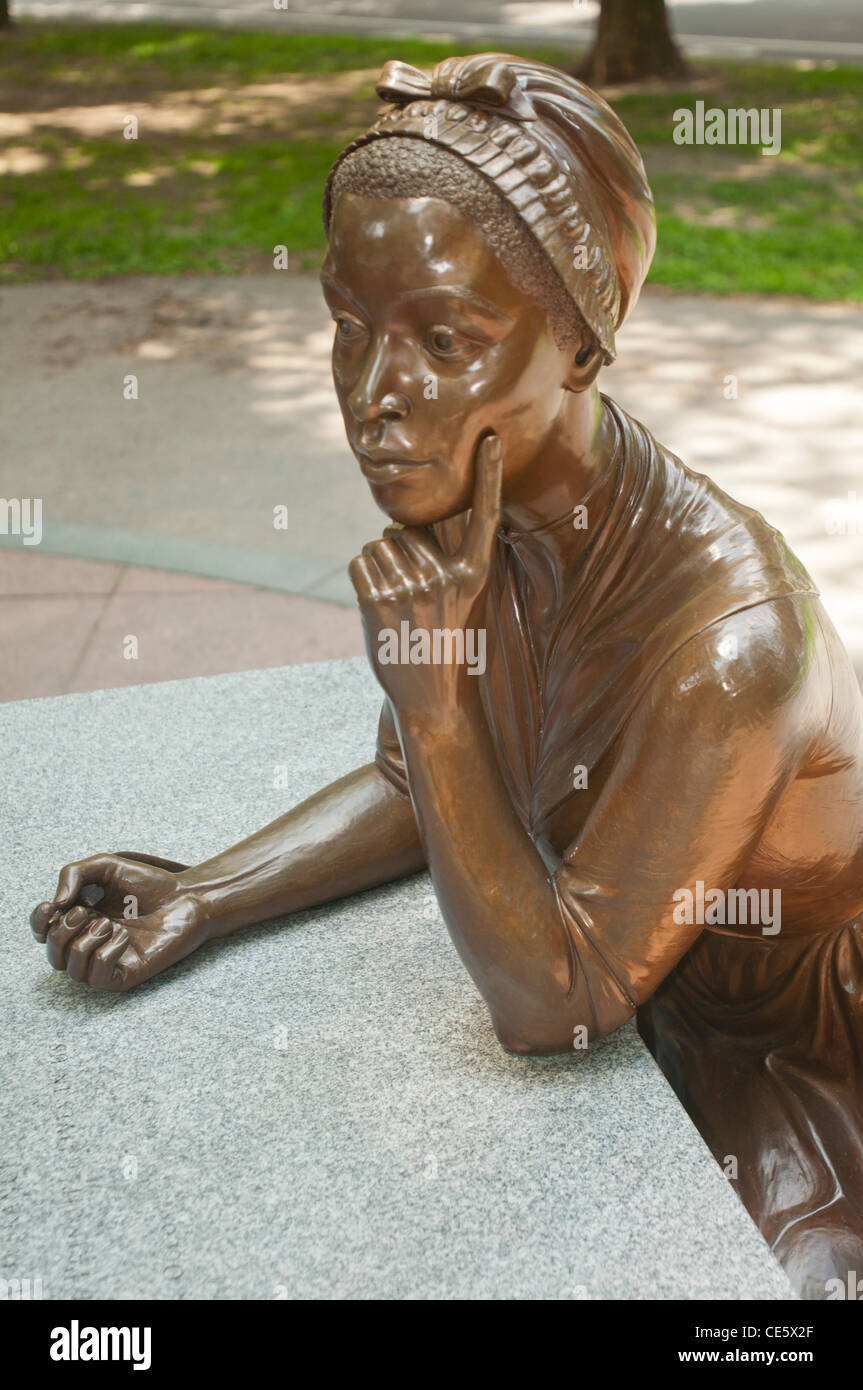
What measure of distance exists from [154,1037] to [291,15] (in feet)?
52.8

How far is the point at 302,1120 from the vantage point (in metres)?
2.01

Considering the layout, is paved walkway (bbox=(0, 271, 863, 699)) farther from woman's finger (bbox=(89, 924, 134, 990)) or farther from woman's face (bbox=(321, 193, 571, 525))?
woman's face (bbox=(321, 193, 571, 525))

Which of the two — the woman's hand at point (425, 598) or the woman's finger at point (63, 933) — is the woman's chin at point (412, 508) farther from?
the woman's finger at point (63, 933)

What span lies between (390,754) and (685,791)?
766 millimetres

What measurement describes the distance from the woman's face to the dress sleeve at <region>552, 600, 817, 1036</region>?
36 cm

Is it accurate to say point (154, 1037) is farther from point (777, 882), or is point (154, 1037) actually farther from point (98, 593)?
point (98, 593)

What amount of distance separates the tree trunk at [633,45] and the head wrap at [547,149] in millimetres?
10770

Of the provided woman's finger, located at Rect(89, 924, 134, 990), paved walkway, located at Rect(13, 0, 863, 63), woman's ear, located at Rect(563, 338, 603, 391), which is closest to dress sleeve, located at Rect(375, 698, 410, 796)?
woman's finger, located at Rect(89, 924, 134, 990)

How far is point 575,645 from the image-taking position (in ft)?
6.56

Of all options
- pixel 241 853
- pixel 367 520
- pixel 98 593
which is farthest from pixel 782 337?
pixel 241 853

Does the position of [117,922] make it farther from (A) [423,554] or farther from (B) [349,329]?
(B) [349,329]

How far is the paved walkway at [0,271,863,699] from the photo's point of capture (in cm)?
492


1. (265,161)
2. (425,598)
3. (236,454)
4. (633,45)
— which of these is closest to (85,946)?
(425,598)

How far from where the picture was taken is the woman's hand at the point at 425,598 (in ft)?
5.75
